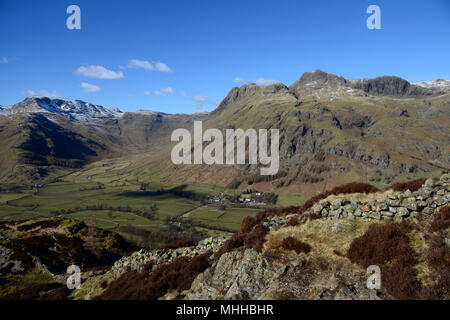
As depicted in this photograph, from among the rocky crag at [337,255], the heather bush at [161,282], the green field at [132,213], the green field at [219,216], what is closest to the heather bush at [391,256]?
the rocky crag at [337,255]

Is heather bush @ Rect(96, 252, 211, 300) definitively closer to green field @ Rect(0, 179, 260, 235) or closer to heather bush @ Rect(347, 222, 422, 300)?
heather bush @ Rect(347, 222, 422, 300)

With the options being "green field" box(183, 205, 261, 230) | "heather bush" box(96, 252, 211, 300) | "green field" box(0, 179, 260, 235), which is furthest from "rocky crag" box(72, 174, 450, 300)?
"green field" box(183, 205, 261, 230)

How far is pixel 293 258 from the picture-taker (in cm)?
1499

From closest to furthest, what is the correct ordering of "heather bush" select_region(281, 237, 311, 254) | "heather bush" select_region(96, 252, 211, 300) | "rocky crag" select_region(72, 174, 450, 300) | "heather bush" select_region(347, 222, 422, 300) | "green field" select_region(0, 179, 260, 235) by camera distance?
1. "heather bush" select_region(347, 222, 422, 300)
2. "rocky crag" select_region(72, 174, 450, 300)
3. "heather bush" select_region(281, 237, 311, 254)
4. "heather bush" select_region(96, 252, 211, 300)
5. "green field" select_region(0, 179, 260, 235)

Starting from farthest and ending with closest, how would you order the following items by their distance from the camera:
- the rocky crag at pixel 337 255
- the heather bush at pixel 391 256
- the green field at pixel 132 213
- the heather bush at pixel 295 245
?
1. the green field at pixel 132 213
2. the heather bush at pixel 295 245
3. the rocky crag at pixel 337 255
4. the heather bush at pixel 391 256

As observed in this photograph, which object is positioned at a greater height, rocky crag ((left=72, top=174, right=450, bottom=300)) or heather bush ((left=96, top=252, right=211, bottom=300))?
rocky crag ((left=72, top=174, right=450, bottom=300))

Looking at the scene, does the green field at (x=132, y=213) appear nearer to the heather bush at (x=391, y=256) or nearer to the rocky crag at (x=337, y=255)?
the rocky crag at (x=337, y=255)

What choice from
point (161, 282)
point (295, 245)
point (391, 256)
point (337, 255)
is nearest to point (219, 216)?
point (161, 282)

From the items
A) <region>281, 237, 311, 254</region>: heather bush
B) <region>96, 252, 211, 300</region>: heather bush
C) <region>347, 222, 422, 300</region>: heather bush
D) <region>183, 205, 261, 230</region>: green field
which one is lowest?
<region>183, 205, 261, 230</region>: green field

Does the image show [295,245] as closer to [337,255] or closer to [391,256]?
[337,255]

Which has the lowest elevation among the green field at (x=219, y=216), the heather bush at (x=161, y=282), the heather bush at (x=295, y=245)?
the green field at (x=219, y=216)

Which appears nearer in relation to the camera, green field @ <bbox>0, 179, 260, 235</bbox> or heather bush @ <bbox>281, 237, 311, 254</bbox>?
heather bush @ <bbox>281, 237, 311, 254</bbox>
